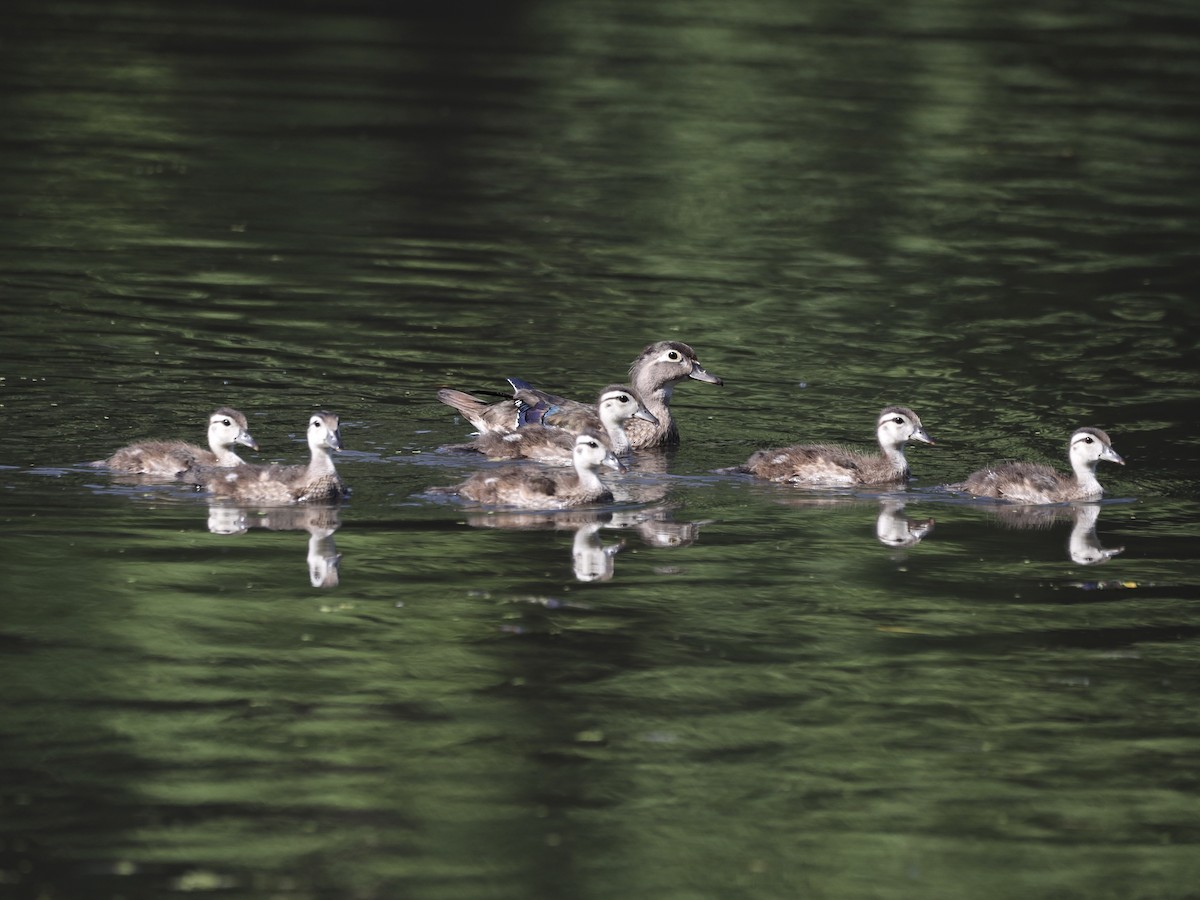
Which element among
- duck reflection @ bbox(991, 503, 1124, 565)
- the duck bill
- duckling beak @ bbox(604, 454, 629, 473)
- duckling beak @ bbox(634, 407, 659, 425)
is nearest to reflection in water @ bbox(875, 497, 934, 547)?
duck reflection @ bbox(991, 503, 1124, 565)

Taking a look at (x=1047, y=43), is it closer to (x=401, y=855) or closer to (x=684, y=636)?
(x=684, y=636)

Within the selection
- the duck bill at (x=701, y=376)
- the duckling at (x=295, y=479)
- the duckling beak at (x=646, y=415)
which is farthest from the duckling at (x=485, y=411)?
the duckling at (x=295, y=479)

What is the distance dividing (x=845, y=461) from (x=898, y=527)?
3.59 ft

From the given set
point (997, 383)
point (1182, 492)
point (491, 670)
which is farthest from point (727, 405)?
point (491, 670)

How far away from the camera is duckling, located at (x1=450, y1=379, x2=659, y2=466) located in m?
14.9

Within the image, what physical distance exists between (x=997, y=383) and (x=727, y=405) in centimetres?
224

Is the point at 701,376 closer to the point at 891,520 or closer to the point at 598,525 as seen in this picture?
the point at 891,520

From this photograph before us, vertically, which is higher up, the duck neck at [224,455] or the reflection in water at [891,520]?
the duck neck at [224,455]

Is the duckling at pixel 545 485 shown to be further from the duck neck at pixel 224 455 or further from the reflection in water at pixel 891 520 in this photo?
the duck neck at pixel 224 455

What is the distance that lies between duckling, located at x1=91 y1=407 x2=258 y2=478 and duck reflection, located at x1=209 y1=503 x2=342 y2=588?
609mm

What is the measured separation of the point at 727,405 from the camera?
56.0 feet

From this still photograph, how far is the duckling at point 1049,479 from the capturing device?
13672mm

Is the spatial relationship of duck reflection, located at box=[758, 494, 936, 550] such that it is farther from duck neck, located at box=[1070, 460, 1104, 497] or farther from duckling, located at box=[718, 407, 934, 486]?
duck neck, located at box=[1070, 460, 1104, 497]

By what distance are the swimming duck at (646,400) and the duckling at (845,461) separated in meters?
1.48
